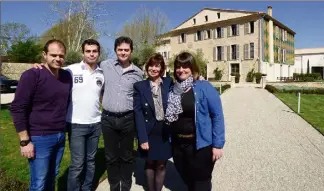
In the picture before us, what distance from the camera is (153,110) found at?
10.5 ft

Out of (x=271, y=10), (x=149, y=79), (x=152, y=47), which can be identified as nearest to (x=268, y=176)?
(x=149, y=79)

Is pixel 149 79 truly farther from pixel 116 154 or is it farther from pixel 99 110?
pixel 116 154

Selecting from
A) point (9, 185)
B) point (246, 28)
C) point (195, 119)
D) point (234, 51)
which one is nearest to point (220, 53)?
point (234, 51)

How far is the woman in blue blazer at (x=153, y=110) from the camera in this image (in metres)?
3.21

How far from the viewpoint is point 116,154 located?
3.55 m

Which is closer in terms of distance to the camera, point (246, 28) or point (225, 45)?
point (246, 28)

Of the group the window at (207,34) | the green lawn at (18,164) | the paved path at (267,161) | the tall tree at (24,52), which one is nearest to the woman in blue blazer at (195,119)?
the paved path at (267,161)

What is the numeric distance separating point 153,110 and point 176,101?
394 mm

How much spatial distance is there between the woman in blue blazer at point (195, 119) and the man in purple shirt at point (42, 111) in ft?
3.76

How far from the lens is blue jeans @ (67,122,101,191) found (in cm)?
322

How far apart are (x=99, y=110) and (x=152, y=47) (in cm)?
3351

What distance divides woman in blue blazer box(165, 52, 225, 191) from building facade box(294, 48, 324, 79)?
5415cm

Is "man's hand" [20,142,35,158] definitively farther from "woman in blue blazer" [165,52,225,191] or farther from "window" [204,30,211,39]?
"window" [204,30,211,39]

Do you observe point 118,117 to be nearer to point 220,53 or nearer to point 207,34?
point 220,53
